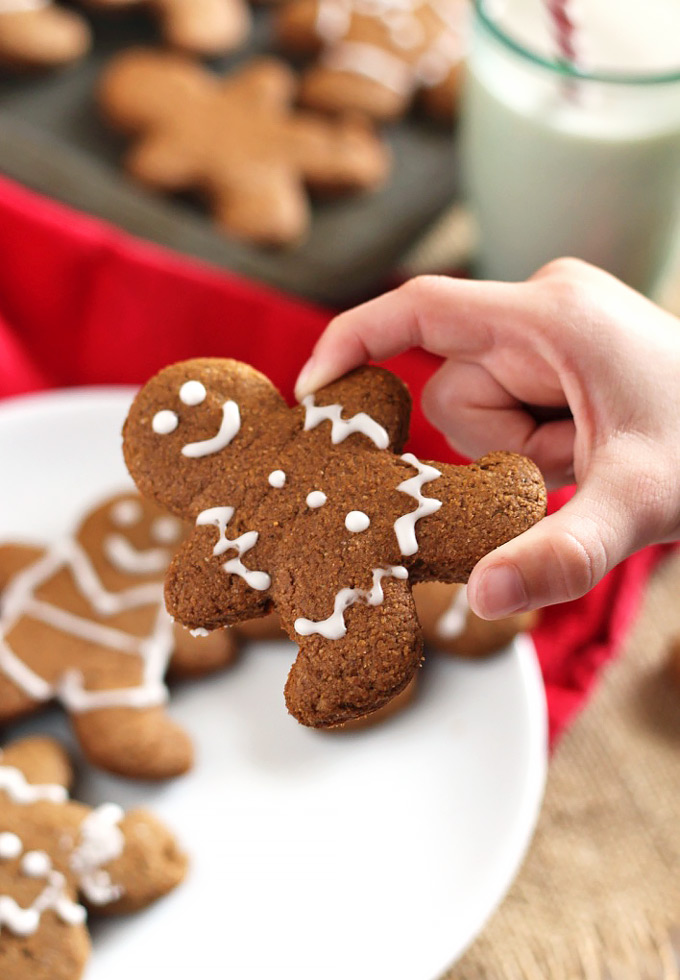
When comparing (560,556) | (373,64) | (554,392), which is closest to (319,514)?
(560,556)

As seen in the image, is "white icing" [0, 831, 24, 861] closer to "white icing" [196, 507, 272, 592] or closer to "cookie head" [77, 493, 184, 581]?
"cookie head" [77, 493, 184, 581]

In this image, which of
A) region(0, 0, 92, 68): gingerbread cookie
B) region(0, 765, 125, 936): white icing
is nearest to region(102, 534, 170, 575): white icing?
region(0, 765, 125, 936): white icing

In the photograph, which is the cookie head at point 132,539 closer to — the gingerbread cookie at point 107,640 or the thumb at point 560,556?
the gingerbread cookie at point 107,640

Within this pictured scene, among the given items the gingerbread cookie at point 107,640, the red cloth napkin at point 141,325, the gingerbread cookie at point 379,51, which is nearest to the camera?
the gingerbread cookie at point 107,640

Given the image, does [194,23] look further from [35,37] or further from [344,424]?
[344,424]

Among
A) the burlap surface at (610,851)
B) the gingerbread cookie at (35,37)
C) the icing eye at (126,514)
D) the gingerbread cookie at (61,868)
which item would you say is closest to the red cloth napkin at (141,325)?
the burlap surface at (610,851)

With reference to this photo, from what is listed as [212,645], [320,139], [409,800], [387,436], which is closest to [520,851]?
[409,800]
